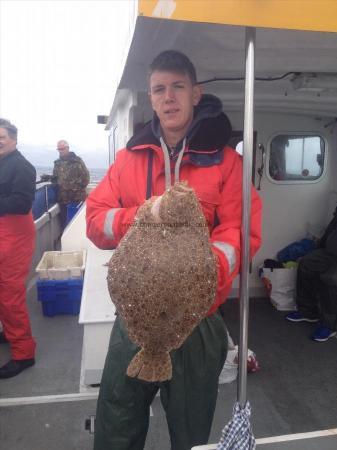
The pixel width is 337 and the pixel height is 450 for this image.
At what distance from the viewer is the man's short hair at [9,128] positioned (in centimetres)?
363

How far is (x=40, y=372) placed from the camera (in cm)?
388

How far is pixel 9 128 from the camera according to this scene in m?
3.65

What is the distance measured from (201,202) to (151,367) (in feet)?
2.36

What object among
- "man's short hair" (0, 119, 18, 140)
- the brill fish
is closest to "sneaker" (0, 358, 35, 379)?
"man's short hair" (0, 119, 18, 140)

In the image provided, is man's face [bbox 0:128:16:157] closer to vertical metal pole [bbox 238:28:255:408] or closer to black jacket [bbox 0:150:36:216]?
black jacket [bbox 0:150:36:216]

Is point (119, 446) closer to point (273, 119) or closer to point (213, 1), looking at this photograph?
point (213, 1)

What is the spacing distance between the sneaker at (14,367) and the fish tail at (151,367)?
2.98 meters

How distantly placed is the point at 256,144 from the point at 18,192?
3.21m

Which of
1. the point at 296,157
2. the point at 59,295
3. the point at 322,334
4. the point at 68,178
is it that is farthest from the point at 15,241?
the point at 68,178

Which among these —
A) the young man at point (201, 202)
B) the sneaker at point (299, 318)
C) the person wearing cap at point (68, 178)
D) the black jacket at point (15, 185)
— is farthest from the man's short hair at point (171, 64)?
the person wearing cap at point (68, 178)

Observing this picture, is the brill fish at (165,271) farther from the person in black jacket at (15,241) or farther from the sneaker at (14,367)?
the sneaker at (14,367)

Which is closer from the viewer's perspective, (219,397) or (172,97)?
(172,97)

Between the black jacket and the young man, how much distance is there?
201 centimetres

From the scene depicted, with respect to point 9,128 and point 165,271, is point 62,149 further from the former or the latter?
point 165,271
